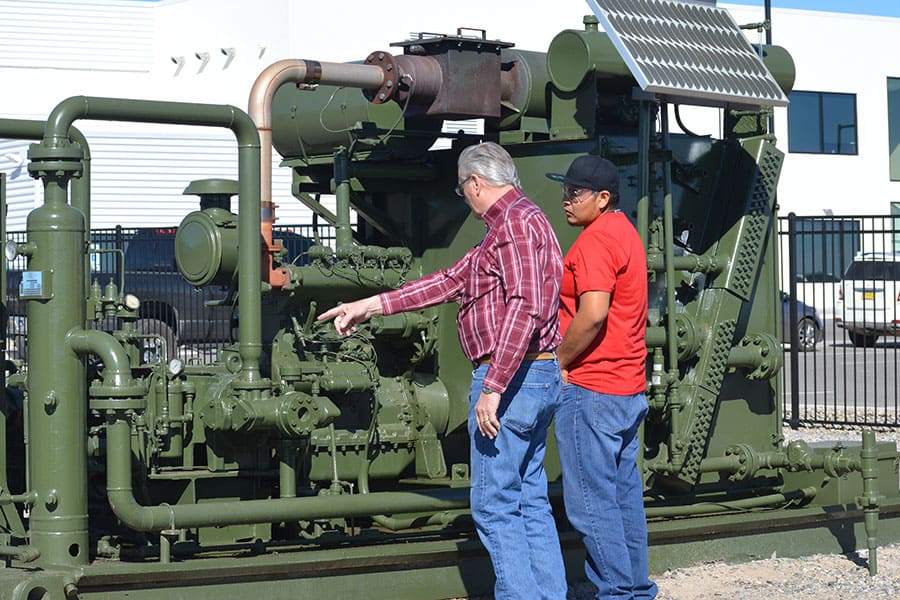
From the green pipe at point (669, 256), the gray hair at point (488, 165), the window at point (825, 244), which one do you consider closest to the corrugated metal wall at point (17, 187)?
the window at point (825, 244)

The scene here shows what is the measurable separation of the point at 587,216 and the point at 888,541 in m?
3.37

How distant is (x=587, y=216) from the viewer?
21.9 feet

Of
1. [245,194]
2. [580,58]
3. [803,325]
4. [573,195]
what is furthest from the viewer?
[803,325]

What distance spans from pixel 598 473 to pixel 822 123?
3507 centimetres

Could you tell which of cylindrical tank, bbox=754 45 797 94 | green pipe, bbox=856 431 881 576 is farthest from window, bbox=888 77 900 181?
green pipe, bbox=856 431 881 576

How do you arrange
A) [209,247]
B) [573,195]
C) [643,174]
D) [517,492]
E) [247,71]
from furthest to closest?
[247,71]
[643,174]
[209,247]
[573,195]
[517,492]

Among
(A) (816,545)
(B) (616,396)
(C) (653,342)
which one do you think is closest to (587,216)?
(B) (616,396)

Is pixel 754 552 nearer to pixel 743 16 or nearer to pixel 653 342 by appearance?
pixel 653 342

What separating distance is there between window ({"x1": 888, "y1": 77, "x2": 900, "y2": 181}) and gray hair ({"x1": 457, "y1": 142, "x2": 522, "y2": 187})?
36821mm

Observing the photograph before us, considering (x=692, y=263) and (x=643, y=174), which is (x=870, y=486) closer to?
(x=692, y=263)

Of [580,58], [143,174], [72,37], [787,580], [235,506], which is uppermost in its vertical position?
[72,37]

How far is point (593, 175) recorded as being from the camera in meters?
6.61

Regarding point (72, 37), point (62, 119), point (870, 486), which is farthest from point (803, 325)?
point (72, 37)

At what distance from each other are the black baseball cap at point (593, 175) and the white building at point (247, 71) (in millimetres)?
21951
